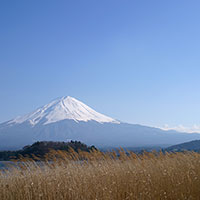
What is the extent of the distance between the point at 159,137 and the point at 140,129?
14.3 metres

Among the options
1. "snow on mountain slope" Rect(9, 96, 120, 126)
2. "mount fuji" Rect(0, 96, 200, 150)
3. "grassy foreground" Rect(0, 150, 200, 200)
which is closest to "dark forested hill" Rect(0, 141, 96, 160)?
"grassy foreground" Rect(0, 150, 200, 200)

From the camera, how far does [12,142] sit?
137 meters

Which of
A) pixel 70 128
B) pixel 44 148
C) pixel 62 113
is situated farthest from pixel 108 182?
pixel 62 113

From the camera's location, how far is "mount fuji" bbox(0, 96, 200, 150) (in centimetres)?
15075

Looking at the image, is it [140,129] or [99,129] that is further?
[140,129]

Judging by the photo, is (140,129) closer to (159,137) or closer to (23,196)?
(159,137)

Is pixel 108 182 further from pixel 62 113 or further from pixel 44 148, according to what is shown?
pixel 62 113

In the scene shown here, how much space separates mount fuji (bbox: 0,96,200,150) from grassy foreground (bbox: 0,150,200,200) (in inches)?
5434

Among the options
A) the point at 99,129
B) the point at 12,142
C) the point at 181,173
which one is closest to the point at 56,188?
the point at 181,173

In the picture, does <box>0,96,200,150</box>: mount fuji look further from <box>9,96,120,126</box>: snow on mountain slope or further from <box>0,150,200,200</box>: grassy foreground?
<box>0,150,200,200</box>: grassy foreground

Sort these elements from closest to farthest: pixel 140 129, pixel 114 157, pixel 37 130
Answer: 1. pixel 114 157
2. pixel 37 130
3. pixel 140 129

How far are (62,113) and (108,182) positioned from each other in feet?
554

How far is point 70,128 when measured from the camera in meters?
165

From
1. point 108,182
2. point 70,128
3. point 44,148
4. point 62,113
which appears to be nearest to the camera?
point 108,182
